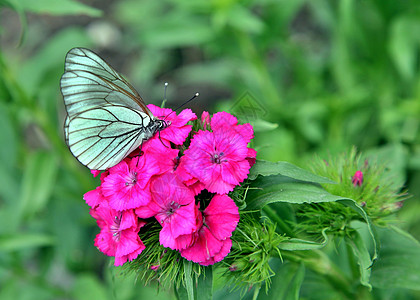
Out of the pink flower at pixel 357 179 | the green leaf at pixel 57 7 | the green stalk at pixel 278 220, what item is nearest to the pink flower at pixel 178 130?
the green stalk at pixel 278 220

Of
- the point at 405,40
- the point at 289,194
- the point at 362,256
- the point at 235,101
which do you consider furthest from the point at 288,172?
the point at 405,40

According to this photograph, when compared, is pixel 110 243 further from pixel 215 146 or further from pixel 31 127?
pixel 31 127

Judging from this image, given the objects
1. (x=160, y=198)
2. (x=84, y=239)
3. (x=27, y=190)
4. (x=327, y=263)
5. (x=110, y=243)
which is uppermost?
(x=160, y=198)

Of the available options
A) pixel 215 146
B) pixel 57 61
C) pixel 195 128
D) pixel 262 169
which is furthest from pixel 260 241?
pixel 57 61

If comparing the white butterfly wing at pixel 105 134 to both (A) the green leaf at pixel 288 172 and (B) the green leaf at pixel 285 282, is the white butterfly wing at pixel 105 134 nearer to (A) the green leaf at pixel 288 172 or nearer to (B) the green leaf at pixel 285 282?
(A) the green leaf at pixel 288 172

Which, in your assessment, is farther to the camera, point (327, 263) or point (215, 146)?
point (327, 263)

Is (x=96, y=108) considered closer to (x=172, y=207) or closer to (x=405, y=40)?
(x=172, y=207)

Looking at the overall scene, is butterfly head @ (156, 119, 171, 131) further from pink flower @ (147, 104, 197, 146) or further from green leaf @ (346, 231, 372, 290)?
green leaf @ (346, 231, 372, 290)
